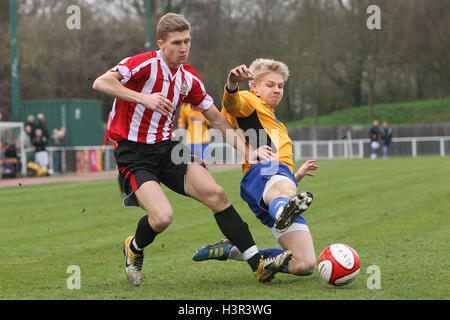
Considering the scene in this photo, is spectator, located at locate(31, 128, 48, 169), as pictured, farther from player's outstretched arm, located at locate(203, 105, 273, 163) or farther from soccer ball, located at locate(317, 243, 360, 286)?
soccer ball, located at locate(317, 243, 360, 286)

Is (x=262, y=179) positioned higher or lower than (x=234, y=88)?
lower

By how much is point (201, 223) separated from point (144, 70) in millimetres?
4735

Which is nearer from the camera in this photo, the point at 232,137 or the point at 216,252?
the point at 232,137

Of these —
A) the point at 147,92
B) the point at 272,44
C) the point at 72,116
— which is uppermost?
the point at 272,44

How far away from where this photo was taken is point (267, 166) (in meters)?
6.12

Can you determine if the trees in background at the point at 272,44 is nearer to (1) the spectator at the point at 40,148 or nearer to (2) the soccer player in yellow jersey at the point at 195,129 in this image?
Answer: (1) the spectator at the point at 40,148

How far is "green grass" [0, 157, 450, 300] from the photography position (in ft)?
17.5

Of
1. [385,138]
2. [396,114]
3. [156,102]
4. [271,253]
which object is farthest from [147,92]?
[396,114]

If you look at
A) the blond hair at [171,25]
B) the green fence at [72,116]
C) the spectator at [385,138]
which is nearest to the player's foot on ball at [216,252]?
the blond hair at [171,25]

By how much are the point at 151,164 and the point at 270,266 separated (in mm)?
1269

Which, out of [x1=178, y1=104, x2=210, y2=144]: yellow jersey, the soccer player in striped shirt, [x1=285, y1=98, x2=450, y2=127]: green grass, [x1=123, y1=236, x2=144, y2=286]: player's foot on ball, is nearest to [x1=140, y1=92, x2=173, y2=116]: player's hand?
the soccer player in striped shirt

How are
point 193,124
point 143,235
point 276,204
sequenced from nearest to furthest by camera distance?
point 276,204
point 143,235
point 193,124

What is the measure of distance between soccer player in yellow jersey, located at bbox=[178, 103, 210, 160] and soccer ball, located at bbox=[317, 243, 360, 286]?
1035 centimetres

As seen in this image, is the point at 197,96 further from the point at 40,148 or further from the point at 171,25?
the point at 40,148
